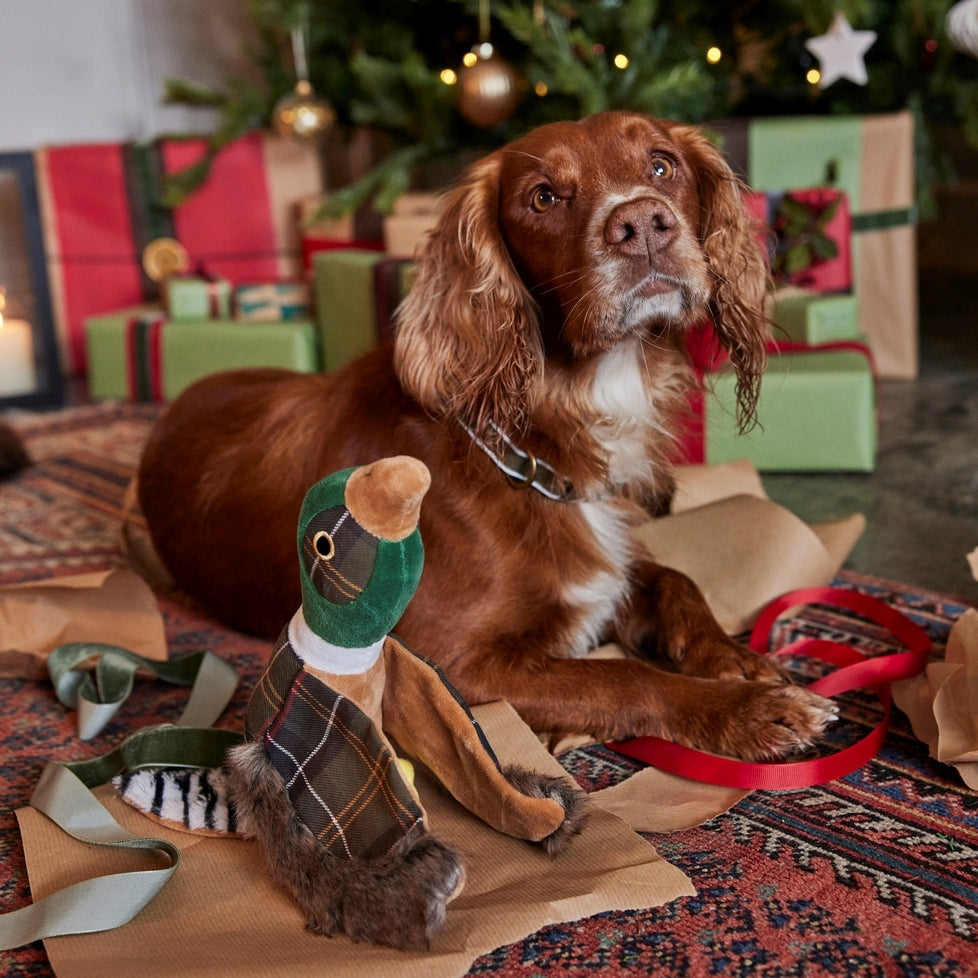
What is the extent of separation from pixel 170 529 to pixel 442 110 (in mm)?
2474

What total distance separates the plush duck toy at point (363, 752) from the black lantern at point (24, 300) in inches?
132

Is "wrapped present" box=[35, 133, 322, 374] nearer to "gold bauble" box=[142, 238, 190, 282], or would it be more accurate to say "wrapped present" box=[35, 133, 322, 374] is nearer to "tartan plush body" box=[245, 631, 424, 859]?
"gold bauble" box=[142, 238, 190, 282]

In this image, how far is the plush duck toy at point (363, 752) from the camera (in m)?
1.22

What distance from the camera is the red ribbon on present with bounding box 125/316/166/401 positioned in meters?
4.32

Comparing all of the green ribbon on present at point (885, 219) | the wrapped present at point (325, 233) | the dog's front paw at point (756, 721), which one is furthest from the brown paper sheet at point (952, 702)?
the wrapped present at point (325, 233)

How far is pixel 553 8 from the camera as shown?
3834 millimetres

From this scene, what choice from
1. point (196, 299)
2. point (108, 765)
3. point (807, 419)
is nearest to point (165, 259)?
point (196, 299)

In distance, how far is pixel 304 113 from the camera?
14.4ft

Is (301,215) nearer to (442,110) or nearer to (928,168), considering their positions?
(442,110)

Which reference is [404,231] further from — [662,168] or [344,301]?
[662,168]

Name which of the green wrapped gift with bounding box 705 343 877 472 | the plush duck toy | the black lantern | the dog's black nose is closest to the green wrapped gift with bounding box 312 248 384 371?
the black lantern

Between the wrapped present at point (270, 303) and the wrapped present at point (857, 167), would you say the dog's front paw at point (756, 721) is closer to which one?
the wrapped present at point (857, 167)

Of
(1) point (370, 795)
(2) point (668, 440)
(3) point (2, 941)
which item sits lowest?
(3) point (2, 941)

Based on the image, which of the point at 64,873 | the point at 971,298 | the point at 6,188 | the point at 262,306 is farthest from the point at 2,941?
the point at 971,298
